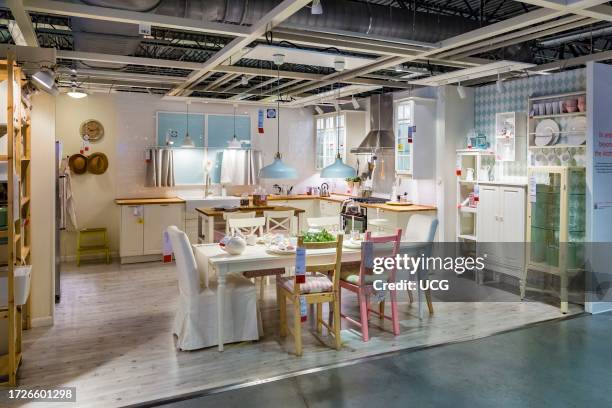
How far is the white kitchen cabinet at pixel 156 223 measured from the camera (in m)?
7.69

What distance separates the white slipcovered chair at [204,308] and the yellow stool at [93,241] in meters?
3.91

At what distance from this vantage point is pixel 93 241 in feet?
26.0

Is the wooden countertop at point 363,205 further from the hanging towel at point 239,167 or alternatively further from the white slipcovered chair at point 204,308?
the white slipcovered chair at point 204,308

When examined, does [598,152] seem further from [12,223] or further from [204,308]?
[12,223]

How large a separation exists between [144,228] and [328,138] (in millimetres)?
3578

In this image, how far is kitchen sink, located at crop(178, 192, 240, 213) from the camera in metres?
8.00

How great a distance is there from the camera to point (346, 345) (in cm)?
429

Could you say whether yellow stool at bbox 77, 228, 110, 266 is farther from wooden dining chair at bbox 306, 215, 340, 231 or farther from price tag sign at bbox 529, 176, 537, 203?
price tag sign at bbox 529, 176, 537, 203

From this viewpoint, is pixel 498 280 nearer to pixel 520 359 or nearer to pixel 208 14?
pixel 520 359

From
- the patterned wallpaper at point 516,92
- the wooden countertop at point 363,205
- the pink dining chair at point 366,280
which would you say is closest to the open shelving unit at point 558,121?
the patterned wallpaper at point 516,92

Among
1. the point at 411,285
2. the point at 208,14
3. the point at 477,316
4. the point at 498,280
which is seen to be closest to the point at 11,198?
the point at 208,14

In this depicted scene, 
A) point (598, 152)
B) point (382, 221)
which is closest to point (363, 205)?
point (382, 221)

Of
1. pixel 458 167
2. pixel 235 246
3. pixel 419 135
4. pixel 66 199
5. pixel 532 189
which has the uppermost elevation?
pixel 419 135

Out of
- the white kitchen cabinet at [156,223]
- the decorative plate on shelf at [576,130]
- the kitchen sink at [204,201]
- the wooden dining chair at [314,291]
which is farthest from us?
the kitchen sink at [204,201]
